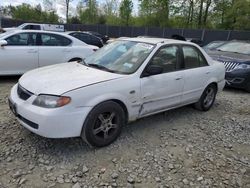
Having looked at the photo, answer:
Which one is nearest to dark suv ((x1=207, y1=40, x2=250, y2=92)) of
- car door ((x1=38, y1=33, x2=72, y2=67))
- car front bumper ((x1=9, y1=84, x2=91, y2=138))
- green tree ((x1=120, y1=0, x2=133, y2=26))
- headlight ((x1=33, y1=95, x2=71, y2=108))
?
car door ((x1=38, y1=33, x2=72, y2=67))

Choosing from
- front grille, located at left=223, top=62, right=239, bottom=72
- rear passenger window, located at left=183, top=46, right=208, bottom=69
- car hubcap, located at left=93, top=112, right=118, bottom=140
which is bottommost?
car hubcap, located at left=93, top=112, right=118, bottom=140

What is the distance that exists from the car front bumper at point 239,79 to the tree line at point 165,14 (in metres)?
28.3

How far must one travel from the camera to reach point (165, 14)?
4000cm

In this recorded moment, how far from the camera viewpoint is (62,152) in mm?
3311

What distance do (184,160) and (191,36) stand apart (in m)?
27.3

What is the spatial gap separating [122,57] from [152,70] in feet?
1.81

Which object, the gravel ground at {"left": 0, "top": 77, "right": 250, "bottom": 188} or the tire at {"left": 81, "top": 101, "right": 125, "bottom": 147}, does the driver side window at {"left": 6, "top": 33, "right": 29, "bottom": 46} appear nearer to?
the gravel ground at {"left": 0, "top": 77, "right": 250, "bottom": 188}

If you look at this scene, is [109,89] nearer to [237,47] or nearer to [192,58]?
[192,58]

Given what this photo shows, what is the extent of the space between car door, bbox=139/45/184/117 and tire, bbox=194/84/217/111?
859mm

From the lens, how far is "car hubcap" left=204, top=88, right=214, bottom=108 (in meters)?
5.22

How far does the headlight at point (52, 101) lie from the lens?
298cm

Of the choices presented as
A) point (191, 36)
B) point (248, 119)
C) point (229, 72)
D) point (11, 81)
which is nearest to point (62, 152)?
point (248, 119)


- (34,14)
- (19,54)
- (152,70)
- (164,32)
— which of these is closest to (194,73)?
(152,70)

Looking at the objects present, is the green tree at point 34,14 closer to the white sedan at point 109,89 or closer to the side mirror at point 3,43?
the side mirror at point 3,43
